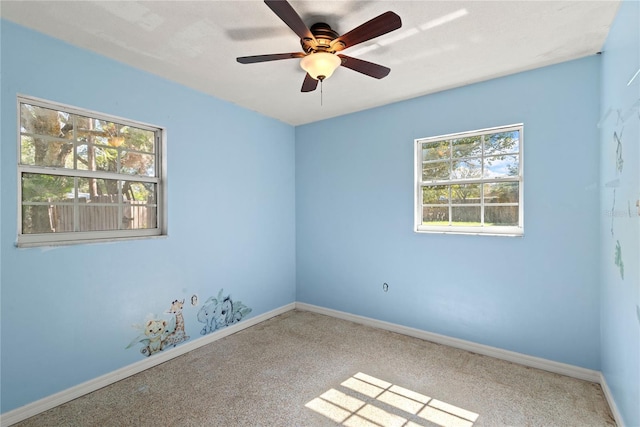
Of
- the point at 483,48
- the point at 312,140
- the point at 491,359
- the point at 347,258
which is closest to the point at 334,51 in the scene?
the point at 483,48

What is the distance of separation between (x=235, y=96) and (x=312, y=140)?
1.21 m

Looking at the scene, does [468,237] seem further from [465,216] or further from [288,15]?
→ [288,15]

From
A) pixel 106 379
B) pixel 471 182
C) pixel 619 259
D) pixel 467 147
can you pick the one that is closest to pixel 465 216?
pixel 471 182

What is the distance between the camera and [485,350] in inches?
110

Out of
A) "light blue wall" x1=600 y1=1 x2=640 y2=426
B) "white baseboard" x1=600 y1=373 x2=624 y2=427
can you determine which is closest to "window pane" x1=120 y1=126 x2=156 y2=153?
"light blue wall" x1=600 y1=1 x2=640 y2=426

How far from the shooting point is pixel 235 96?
10.5 ft

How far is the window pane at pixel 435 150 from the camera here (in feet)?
10.2

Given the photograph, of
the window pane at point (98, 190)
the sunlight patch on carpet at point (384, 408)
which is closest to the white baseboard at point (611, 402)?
the sunlight patch on carpet at point (384, 408)

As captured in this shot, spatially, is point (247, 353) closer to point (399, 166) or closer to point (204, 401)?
point (204, 401)

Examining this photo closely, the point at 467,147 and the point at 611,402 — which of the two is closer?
the point at 611,402

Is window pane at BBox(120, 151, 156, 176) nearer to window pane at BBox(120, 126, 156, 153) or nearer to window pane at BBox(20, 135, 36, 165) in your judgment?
window pane at BBox(120, 126, 156, 153)

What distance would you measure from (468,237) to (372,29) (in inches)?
82.9

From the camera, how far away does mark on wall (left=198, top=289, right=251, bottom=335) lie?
3076 mm

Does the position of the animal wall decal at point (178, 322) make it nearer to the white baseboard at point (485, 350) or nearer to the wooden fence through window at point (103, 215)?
the wooden fence through window at point (103, 215)
